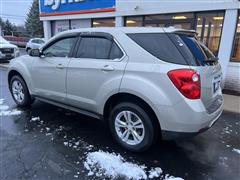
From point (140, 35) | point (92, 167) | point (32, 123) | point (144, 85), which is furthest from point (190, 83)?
point (32, 123)

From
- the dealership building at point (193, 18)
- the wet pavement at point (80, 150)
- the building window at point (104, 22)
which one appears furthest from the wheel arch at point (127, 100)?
the building window at point (104, 22)

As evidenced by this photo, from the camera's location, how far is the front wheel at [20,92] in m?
4.76

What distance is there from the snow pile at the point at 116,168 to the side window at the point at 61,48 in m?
1.94

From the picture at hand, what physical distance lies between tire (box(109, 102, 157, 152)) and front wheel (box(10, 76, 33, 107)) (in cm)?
247

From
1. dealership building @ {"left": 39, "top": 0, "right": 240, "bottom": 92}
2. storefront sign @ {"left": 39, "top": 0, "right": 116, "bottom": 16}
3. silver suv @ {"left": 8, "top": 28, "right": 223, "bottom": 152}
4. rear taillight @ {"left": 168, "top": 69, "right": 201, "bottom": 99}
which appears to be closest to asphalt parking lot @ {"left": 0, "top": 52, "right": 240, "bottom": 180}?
silver suv @ {"left": 8, "top": 28, "right": 223, "bottom": 152}

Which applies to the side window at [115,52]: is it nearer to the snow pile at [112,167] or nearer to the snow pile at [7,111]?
the snow pile at [112,167]

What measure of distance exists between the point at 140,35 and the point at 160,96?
962mm

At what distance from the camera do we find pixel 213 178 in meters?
2.62

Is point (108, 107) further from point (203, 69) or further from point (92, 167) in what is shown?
point (203, 69)

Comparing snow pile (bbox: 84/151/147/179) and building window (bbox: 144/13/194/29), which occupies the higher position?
building window (bbox: 144/13/194/29)

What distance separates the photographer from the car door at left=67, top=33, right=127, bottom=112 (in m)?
3.12

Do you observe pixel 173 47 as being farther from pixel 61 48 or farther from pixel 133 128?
pixel 61 48

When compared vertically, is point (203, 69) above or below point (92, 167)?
above

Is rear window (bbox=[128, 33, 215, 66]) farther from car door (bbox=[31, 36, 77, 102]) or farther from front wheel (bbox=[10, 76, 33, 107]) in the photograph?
front wheel (bbox=[10, 76, 33, 107])
